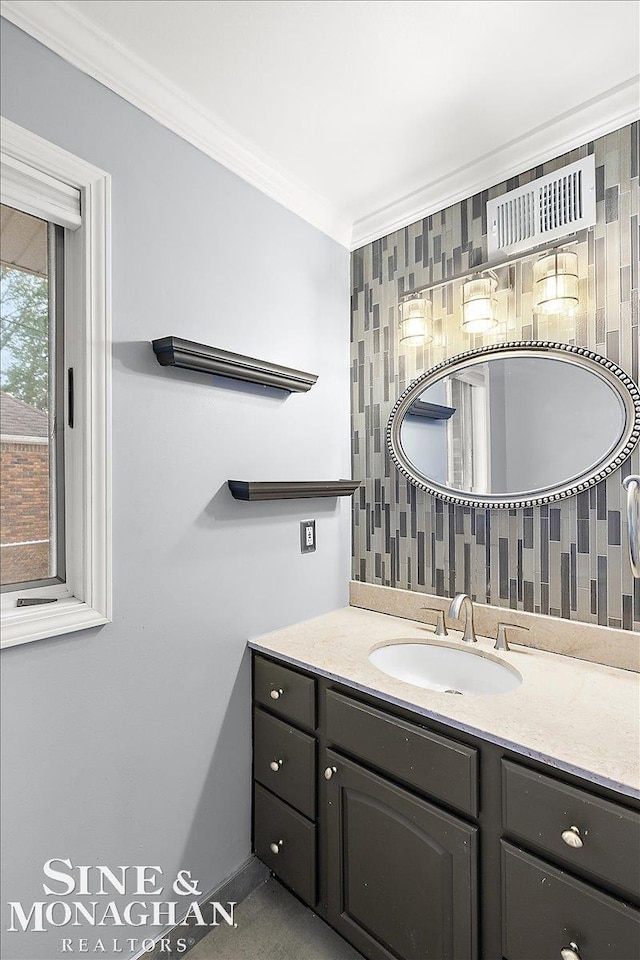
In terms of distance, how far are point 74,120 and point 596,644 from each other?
6.65ft

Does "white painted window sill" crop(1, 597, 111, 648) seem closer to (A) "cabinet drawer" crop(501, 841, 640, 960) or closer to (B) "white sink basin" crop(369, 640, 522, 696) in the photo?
(B) "white sink basin" crop(369, 640, 522, 696)

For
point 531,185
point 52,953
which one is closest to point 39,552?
point 52,953

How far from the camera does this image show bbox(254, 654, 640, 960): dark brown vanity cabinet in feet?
3.21

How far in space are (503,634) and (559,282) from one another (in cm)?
112

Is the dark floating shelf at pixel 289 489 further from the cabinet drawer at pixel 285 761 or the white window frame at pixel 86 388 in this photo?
the cabinet drawer at pixel 285 761

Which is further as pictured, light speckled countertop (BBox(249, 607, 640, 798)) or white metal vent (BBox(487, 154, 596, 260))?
white metal vent (BBox(487, 154, 596, 260))

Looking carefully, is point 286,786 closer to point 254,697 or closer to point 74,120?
point 254,697

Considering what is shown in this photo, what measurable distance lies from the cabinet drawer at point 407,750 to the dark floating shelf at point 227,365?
1.01 metres

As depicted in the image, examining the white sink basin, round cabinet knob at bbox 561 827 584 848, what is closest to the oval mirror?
the white sink basin

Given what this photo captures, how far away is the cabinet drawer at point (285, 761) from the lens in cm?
152

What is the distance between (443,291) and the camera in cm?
189

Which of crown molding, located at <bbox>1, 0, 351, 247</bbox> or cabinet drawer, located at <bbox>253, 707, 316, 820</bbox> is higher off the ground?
crown molding, located at <bbox>1, 0, 351, 247</bbox>

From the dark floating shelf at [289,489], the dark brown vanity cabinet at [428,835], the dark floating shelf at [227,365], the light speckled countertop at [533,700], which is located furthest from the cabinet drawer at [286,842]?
the dark floating shelf at [227,365]

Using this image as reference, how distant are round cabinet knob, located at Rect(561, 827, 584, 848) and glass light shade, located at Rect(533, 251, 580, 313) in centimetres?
138
